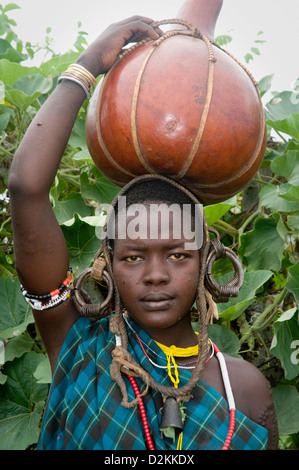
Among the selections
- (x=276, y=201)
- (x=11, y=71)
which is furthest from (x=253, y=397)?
(x=11, y=71)

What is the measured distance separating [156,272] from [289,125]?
1.03 metres

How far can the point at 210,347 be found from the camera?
1.49m

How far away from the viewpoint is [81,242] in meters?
2.04

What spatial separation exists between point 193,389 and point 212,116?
0.66m

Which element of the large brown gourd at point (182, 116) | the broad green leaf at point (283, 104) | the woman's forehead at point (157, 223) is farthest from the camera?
the broad green leaf at point (283, 104)

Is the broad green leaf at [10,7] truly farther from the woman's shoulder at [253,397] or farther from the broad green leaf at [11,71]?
the woman's shoulder at [253,397]

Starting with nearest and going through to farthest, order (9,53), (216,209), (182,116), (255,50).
Answer: (182,116) < (216,209) < (9,53) < (255,50)

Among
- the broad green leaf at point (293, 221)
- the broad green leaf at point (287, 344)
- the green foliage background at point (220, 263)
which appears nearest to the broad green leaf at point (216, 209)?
the green foliage background at point (220, 263)

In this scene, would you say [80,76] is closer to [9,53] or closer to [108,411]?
[108,411]

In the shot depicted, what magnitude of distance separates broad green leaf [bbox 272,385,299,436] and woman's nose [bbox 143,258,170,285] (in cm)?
98

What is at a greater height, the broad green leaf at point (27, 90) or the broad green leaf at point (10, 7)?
the broad green leaf at point (10, 7)

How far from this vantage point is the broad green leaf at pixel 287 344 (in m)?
1.86

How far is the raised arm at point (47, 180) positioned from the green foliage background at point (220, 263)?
0.57m

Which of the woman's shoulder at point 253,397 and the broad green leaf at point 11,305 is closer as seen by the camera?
the woman's shoulder at point 253,397
